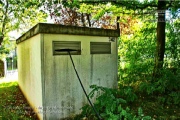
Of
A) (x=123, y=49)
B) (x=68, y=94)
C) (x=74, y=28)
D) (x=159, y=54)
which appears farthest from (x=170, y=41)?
(x=68, y=94)

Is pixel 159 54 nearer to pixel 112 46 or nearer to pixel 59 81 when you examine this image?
pixel 112 46

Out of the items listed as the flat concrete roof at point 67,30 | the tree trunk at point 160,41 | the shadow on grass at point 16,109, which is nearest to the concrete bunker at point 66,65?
the flat concrete roof at point 67,30

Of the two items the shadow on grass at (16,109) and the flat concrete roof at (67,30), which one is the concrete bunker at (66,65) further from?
the shadow on grass at (16,109)

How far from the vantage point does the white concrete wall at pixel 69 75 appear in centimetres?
358

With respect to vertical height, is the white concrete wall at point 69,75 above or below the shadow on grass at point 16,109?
above

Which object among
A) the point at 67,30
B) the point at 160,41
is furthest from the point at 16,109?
the point at 160,41

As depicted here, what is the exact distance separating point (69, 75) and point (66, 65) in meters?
0.25

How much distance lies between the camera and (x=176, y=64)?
4.49 metres

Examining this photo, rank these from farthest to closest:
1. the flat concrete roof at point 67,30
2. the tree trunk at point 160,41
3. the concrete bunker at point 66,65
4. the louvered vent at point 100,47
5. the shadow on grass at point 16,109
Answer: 1. the tree trunk at point 160,41
2. the louvered vent at point 100,47
3. the shadow on grass at point 16,109
4. the concrete bunker at point 66,65
5. the flat concrete roof at point 67,30

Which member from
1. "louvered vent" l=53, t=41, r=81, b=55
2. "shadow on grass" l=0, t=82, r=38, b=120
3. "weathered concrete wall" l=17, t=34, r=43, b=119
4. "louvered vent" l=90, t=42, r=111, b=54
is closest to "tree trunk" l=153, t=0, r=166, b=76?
"louvered vent" l=90, t=42, r=111, b=54

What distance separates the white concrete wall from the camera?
3584 mm

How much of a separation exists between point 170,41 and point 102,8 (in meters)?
2.28

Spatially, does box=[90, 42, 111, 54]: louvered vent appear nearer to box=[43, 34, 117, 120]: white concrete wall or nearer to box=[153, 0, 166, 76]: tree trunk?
box=[43, 34, 117, 120]: white concrete wall

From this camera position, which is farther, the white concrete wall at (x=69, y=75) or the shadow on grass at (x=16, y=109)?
the shadow on grass at (x=16, y=109)
